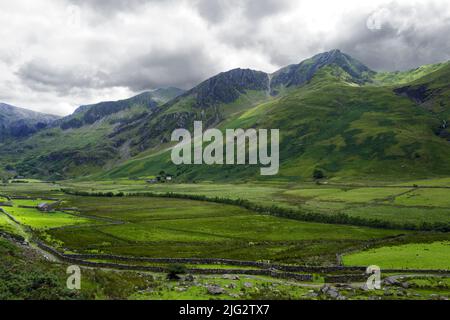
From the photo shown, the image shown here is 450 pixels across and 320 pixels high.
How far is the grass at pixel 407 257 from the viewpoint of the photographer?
6494cm

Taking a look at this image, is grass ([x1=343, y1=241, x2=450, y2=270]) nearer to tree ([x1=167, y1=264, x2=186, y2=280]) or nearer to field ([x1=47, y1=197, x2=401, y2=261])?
field ([x1=47, y1=197, x2=401, y2=261])

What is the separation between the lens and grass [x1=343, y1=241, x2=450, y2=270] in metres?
64.9

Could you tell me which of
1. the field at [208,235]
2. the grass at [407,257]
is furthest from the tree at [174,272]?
the grass at [407,257]

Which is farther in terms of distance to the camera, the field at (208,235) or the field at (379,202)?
the field at (379,202)

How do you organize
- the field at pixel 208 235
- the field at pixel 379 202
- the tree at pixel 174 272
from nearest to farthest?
the tree at pixel 174 272
the field at pixel 208 235
the field at pixel 379 202

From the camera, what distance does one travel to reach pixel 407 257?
233ft

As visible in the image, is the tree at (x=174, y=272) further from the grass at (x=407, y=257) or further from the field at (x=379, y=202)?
the field at (x=379, y=202)

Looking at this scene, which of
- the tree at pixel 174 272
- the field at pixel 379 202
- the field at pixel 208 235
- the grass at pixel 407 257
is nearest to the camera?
the tree at pixel 174 272

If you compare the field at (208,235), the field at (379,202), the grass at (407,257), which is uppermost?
the field at (379,202)

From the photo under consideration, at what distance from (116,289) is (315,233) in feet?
221

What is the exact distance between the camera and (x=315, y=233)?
10256 centimetres

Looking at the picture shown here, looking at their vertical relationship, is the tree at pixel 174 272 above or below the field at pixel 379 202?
below
